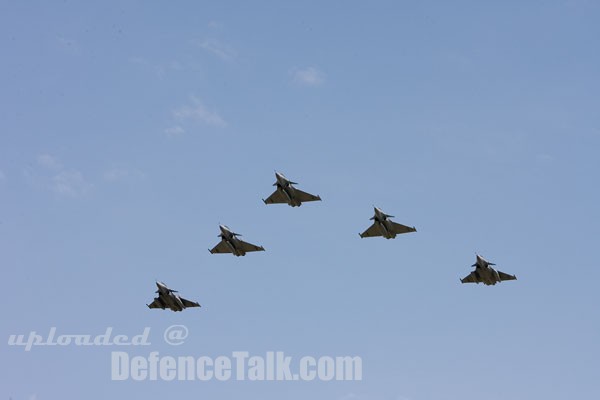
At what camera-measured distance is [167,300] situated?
165 m

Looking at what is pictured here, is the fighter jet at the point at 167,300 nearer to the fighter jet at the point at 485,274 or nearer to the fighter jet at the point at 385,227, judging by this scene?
the fighter jet at the point at 385,227

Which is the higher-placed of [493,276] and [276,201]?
[276,201]

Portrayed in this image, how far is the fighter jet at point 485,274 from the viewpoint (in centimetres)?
16188

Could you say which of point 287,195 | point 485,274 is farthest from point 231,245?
point 485,274

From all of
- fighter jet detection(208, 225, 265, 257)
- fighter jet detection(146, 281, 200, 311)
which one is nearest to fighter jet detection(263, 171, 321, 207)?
fighter jet detection(208, 225, 265, 257)

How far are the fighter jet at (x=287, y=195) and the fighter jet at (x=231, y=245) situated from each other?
6828 millimetres

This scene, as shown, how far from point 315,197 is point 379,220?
9754 millimetres

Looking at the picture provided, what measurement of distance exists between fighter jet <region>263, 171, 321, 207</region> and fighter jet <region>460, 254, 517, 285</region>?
24678mm

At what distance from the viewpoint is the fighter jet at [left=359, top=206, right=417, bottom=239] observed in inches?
6358

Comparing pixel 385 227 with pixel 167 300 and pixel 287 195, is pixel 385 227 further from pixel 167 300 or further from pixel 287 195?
pixel 167 300

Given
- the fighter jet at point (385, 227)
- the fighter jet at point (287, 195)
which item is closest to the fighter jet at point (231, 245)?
the fighter jet at point (287, 195)

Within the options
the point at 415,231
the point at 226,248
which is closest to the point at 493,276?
the point at 415,231

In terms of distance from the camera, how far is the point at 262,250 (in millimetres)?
165875

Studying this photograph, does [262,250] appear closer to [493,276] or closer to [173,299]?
[173,299]
